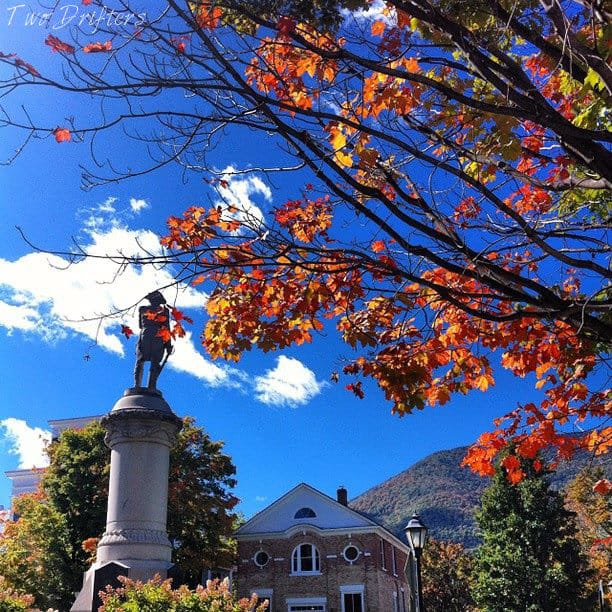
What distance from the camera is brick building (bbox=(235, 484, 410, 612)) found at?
38.6m

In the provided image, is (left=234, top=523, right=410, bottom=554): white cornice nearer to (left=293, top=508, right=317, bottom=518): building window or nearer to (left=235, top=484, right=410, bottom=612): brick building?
(left=235, top=484, right=410, bottom=612): brick building

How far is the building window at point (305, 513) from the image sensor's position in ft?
135

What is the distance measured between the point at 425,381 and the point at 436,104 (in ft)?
8.80

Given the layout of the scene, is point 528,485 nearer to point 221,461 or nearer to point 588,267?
point 221,461

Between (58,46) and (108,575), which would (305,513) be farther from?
(58,46)

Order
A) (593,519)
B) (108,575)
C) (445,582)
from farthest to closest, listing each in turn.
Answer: (445,582), (593,519), (108,575)

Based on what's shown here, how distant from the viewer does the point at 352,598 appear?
1510 inches

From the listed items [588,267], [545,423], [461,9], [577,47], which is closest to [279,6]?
[461,9]

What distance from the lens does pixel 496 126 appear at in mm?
5430

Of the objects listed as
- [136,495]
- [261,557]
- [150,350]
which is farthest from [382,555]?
[136,495]

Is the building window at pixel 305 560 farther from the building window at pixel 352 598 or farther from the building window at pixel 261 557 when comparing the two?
the building window at pixel 352 598

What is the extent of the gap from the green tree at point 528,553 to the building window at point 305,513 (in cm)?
950

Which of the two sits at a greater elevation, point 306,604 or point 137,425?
point 137,425

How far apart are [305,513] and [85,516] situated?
1500 centimetres
